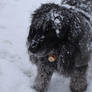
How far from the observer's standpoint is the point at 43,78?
9.81 feet

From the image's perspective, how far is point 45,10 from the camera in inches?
99.6

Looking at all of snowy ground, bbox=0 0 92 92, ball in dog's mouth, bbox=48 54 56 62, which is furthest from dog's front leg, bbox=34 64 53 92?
ball in dog's mouth, bbox=48 54 56 62

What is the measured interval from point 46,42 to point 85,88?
106 centimetres

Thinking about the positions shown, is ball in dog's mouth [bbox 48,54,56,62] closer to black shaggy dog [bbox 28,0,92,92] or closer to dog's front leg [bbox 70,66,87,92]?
black shaggy dog [bbox 28,0,92,92]

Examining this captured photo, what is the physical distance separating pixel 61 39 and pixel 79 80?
78cm

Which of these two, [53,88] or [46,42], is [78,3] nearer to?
[46,42]

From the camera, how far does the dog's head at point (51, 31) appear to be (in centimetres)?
236

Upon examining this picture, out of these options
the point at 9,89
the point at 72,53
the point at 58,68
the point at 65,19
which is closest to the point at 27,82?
the point at 9,89

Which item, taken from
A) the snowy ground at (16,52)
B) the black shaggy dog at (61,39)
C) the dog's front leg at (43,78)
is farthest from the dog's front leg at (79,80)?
the dog's front leg at (43,78)

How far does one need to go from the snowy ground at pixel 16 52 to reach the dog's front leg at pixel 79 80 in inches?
4.9

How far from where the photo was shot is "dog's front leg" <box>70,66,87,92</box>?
9.25ft

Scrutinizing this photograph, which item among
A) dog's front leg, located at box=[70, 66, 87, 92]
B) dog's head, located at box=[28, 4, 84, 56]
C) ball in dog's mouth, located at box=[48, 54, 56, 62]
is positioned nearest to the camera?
dog's head, located at box=[28, 4, 84, 56]

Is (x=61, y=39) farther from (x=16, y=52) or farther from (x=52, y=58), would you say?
(x=16, y=52)

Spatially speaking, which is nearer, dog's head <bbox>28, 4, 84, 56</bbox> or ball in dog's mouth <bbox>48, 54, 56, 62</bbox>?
dog's head <bbox>28, 4, 84, 56</bbox>
